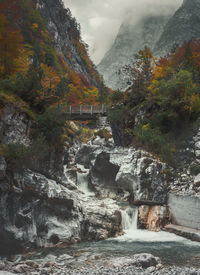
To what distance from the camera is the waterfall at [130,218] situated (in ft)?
66.2

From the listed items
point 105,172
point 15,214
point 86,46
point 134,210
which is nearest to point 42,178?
point 15,214

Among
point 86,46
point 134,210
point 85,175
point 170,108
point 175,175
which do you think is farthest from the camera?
point 86,46

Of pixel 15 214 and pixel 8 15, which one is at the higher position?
pixel 8 15

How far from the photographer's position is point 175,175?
2281 cm

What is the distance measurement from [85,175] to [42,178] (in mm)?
13129

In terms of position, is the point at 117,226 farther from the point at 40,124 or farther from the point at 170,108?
the point at 170,108

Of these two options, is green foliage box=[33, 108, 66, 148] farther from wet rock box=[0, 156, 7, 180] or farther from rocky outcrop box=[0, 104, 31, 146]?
wet rock box=[0, 156, 7, 180]

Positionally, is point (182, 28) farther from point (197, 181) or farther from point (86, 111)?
point (197, 181)

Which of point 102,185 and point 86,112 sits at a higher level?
point 86,112

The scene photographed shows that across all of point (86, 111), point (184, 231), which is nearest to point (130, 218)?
point (184, 231)

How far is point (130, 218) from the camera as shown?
20.8 metres

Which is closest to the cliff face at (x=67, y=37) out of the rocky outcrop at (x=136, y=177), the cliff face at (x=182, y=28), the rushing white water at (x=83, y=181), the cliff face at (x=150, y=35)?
the cliff face at (x=150, y=35)

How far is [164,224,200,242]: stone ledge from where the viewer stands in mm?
17562

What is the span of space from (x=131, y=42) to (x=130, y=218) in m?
126
